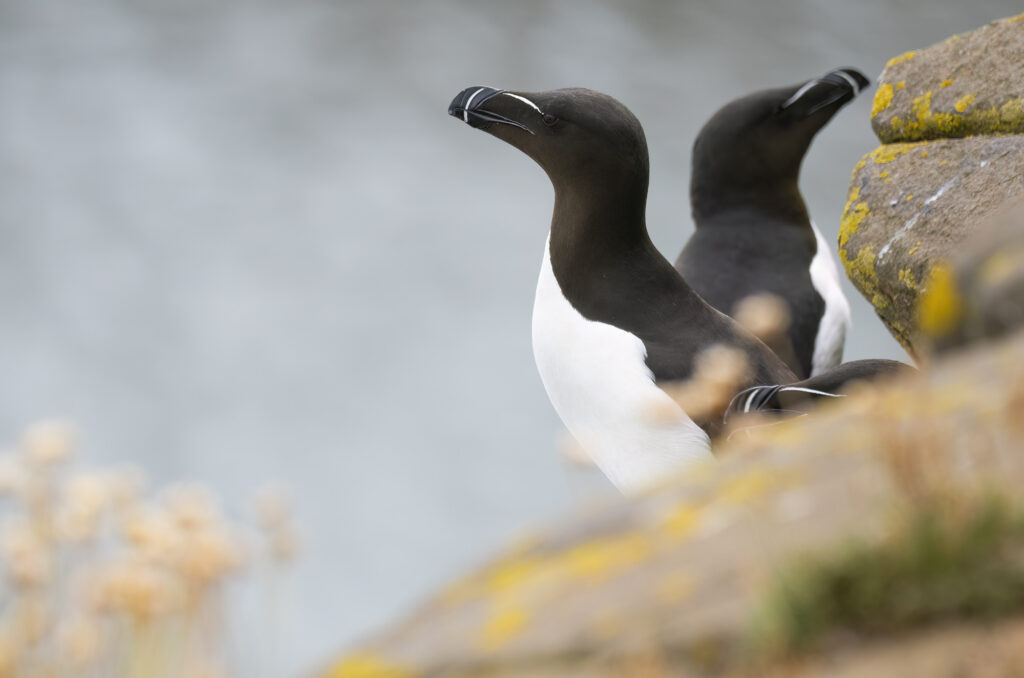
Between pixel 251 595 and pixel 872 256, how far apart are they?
17.9 feet

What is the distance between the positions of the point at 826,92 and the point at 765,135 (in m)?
0.19

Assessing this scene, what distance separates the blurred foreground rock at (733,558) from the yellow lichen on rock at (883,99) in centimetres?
193

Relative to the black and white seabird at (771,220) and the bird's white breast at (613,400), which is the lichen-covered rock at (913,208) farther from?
the bird's white breast at (613,400)

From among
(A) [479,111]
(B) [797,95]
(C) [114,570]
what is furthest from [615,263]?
(C) [114,570]

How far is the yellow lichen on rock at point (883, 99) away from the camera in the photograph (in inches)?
107

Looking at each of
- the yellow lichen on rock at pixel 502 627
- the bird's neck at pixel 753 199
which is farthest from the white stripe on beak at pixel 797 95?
the yellow lichen on rock at pixel 502 627

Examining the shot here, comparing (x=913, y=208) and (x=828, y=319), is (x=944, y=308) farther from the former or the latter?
(x=828, y=319)

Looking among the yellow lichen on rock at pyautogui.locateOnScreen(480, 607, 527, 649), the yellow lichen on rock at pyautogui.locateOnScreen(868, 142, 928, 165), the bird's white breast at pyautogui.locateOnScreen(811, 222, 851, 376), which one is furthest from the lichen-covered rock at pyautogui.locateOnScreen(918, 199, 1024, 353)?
the bird's white breast at pyautogui.locateOnScreen(811, 222, 851, 376)

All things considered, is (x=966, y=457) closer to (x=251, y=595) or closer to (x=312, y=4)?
(x=251, y=595)

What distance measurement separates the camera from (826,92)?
9.65 feet

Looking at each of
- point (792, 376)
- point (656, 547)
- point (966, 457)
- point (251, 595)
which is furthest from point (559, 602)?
point (251, 595)

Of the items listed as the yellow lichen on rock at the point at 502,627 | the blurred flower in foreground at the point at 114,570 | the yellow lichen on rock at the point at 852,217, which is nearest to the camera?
the yellow lichen on rock at the point at 502,627

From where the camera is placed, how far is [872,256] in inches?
98.2

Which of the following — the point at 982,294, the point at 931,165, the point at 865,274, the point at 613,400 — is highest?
the point at 931,165
